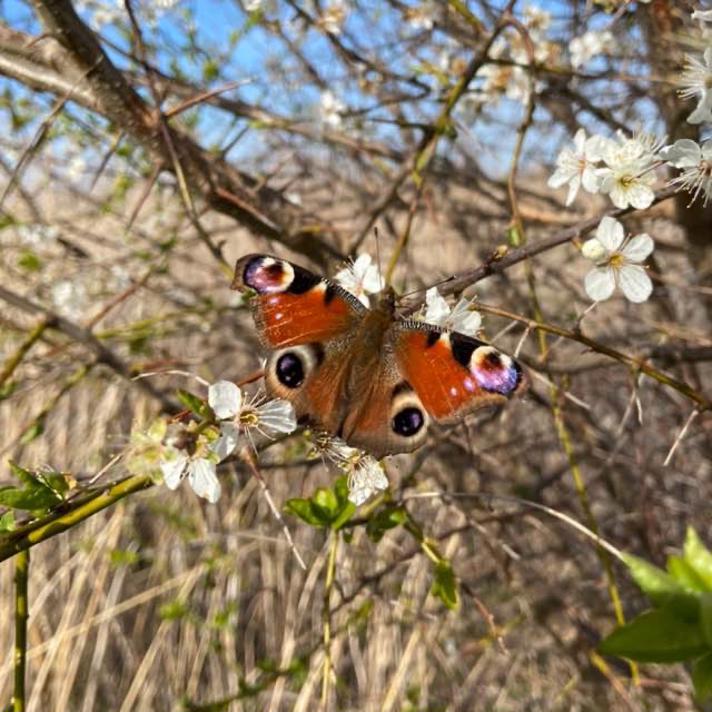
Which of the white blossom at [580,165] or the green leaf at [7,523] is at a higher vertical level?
the white blossom at [580,165]

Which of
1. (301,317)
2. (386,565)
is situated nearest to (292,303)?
(301,317)

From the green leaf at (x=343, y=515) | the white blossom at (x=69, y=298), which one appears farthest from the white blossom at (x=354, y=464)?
the white blossom at (x=69, y=298)

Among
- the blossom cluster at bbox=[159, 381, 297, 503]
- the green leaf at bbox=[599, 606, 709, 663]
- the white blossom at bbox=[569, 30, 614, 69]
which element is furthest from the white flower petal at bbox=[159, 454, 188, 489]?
the white blossom at bbox=[569, 30, 614, 69]

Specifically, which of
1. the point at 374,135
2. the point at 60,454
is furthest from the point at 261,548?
the point at 374,135

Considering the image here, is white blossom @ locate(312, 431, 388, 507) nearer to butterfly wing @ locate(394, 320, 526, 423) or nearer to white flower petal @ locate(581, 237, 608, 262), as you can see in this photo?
butterfly wing @ locate(394, 320, 526, 423)

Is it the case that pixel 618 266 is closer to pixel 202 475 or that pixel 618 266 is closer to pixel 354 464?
pixel 354 464

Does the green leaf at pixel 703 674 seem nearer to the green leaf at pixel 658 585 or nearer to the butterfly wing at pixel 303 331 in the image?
the green leaf at pixel 658 585
